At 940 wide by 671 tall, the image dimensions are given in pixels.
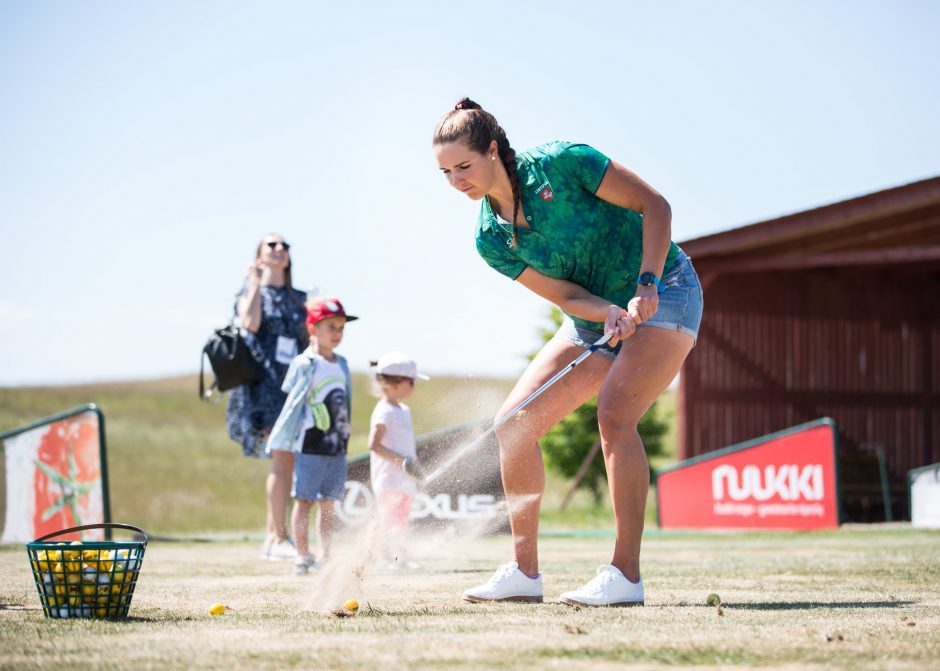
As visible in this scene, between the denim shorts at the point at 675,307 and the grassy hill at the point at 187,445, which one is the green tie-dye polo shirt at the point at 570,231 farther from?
the grassy hill at the point at 187,445

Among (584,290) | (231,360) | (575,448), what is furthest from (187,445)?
(584,290)

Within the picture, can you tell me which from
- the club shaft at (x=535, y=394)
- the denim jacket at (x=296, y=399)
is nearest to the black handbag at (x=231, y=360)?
the denim jacket at (x=296, y=399)

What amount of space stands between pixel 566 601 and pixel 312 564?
7.94 ft

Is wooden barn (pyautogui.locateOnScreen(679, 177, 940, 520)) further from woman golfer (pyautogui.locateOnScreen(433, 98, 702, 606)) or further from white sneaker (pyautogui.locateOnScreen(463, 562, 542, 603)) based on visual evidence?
white sneaker (pyautogui.locateOnScreen(463, 562, 542, 603))

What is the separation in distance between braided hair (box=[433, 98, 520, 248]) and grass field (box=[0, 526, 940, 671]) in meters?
1.46

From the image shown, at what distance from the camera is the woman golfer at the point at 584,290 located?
4266 millimetres

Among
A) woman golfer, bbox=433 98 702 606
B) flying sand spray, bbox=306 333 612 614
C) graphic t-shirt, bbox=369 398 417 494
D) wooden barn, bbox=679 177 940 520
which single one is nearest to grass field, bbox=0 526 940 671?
flying sand spray, bbox=306 333 612 614

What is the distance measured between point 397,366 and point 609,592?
273 centimetres

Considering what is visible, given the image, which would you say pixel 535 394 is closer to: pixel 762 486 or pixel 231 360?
pixel 231 360

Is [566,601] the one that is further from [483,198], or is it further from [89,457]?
[89,457]

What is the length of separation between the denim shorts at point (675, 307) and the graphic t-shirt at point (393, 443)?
231 centimetres

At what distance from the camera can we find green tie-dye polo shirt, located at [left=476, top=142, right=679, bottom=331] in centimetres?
430

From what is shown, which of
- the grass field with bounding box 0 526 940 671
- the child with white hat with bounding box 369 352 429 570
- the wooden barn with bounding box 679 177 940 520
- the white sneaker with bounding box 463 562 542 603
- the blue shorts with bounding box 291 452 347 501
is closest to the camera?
the grass field with bounding box 0 526 940 671

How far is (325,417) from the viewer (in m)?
6.61
